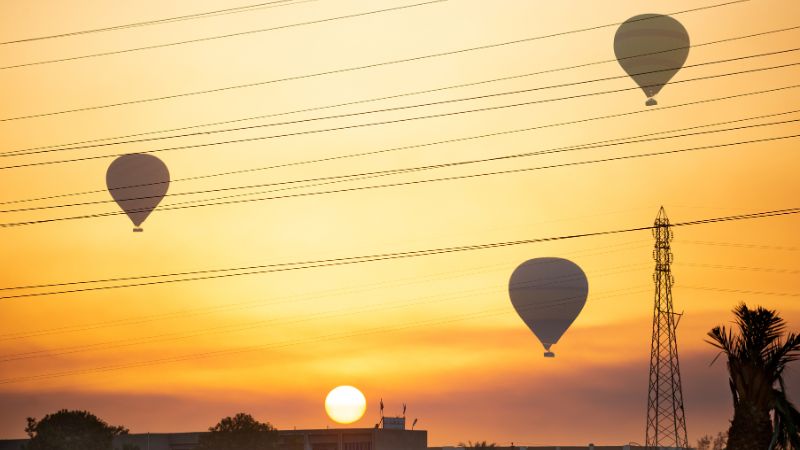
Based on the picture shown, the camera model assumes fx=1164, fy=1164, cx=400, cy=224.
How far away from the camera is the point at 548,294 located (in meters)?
158

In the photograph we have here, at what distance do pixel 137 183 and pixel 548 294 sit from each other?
65.4m

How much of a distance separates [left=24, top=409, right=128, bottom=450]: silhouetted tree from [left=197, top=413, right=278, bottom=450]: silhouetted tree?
45.3 ft

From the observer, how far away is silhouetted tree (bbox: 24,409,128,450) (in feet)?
500

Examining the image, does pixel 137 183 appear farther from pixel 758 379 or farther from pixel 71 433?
pixel 758 379

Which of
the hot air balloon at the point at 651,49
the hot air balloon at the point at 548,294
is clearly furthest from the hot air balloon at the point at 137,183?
the hot air balloon at the point at 548,294

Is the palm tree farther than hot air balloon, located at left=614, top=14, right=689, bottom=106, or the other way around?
hot air balloon, located at left=614, top=14, right=689, bottom=106

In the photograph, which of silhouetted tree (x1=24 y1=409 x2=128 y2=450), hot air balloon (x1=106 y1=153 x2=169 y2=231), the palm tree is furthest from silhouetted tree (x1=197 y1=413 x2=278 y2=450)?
the palm tree

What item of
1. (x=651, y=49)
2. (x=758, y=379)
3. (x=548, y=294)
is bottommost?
(x=758, y=379)

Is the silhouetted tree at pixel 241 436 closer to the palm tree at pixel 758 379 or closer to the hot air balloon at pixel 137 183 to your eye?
the hot air balloon at pixel 137 183

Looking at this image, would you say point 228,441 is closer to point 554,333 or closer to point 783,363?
point 554,333

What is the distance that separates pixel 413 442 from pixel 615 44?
109m

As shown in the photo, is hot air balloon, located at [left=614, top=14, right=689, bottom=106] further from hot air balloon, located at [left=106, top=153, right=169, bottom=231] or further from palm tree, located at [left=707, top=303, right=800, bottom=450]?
palm tree, located at [left=707, top=303, right=800, bottom=450]

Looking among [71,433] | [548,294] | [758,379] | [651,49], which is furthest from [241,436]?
[758,379]

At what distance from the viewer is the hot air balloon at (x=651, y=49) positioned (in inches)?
3802
